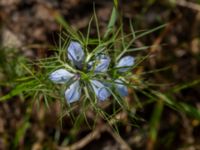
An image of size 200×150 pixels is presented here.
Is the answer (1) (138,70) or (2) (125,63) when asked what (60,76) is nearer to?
(2) (125,63)

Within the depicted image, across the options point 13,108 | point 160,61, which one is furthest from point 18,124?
point 160,61

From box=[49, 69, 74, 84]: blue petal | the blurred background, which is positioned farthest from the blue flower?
the blurred background

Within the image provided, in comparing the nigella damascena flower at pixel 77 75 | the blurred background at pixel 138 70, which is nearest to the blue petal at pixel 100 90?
the nigella damascena flower at pixel 77 75

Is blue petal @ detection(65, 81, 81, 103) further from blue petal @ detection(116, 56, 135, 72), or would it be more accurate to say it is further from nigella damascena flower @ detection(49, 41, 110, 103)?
blue petal @ detection(116, 56, 135, 72)

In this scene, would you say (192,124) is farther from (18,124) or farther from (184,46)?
(18,124)

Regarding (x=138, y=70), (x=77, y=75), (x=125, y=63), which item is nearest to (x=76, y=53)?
(x=77, y=75)

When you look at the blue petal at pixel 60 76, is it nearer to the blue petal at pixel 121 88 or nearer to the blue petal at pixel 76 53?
the blue petal at pixel 76 53

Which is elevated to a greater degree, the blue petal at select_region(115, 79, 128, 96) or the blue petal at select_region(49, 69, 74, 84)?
the blue petal at select_region(49, 69, 74, 84)
